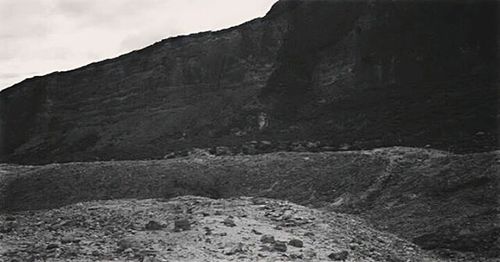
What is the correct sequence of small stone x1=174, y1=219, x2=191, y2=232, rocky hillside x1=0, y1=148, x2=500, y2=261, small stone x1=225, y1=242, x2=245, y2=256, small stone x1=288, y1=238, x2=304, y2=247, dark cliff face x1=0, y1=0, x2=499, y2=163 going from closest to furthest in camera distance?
1. small stone x1=225, y1=242, x2=245, y2=256
2. small stone x1=288, y1=238, x2=304, y2=247
3. small stone x1=174, y1=219, x2=191, y2=232
4. rocky hillside x1=0, y1=148, x2=500, y2=261
5. dark cliff face x1=0, y1=0, x2=499, y2=163

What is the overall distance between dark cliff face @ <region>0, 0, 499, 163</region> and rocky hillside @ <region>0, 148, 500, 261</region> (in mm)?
5163

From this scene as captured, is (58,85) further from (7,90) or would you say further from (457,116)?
(457,116)

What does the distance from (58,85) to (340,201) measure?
1226 inches

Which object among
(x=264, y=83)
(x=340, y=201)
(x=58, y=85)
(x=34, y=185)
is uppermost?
(x=58, y=85)

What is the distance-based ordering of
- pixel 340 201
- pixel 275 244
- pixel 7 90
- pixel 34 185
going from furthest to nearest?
1. pixel 7 90
2. pixel 34 185
3. pixel 340 201
4. pixel 275 244

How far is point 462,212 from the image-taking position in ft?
45.2

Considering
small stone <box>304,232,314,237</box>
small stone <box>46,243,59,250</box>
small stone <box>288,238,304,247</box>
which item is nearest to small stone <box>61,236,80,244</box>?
small stone <box>46,243,59,250</box>

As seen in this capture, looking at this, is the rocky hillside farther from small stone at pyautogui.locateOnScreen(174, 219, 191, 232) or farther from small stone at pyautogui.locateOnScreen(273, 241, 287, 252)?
small stone at pyautogui.locateOnScreen(174, 219, 191, 232)

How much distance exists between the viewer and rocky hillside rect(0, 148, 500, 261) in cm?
1363

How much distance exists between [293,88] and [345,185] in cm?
1554

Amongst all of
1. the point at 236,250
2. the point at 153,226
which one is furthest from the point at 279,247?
the point at 153,226

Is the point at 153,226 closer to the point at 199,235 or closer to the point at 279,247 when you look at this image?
the point at 199,235

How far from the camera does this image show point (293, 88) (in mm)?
32906

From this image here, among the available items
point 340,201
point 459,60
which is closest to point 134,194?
point 340,201
